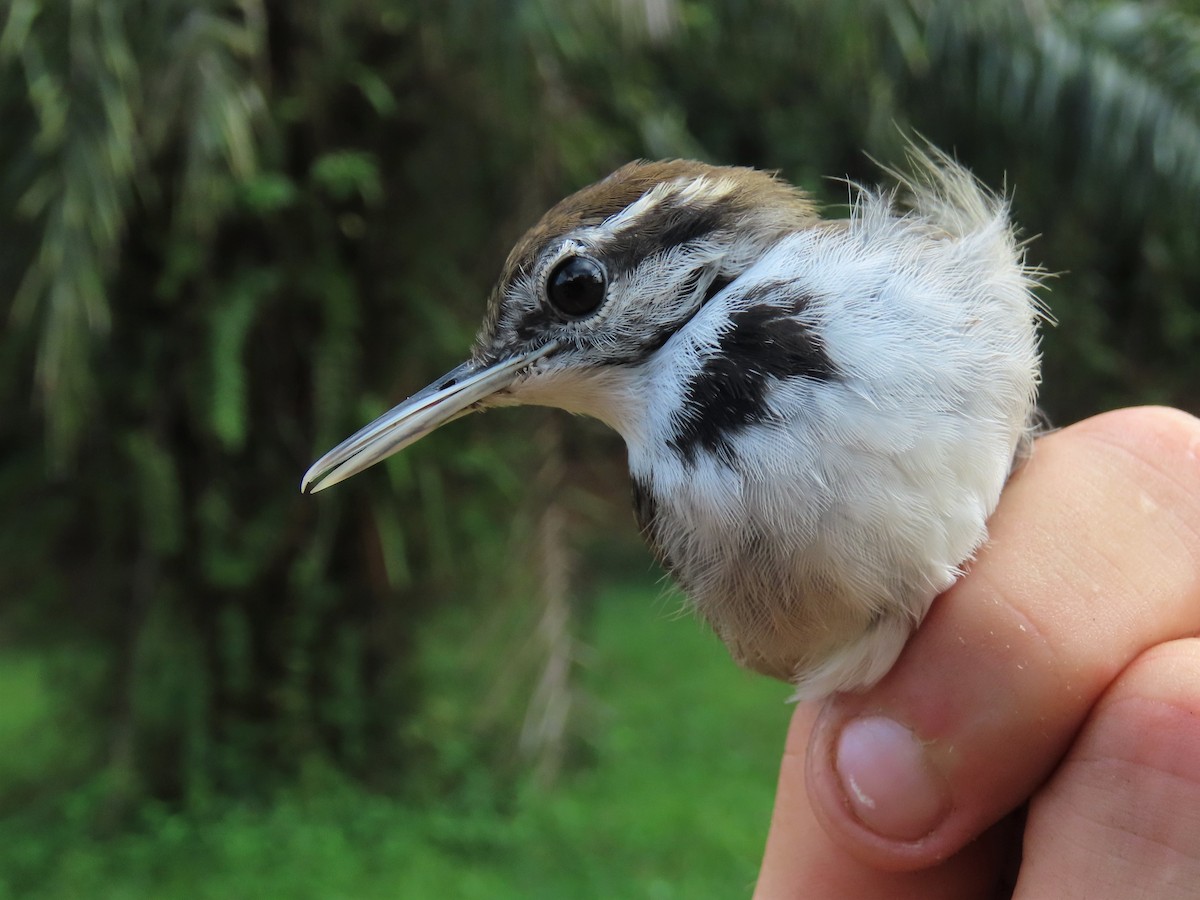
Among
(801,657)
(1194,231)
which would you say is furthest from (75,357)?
(1194,231)

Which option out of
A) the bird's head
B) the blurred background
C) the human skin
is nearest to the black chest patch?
the bird's head

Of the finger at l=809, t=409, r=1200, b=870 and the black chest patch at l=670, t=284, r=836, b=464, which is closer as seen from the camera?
the black chest patch at l=670, t=284, r=836, b=464

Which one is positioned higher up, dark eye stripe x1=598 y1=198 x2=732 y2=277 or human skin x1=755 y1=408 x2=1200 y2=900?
dark eye stripe x1=598 y1=198 x2=732 y2=277

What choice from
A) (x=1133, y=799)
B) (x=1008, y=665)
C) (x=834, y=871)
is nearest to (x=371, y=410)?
(x=834, y=871)

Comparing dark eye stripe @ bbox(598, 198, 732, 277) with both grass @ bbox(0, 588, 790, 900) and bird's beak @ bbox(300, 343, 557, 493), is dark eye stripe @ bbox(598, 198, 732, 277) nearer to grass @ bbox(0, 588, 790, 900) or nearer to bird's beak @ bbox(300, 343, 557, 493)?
bird's beak @ bbox(300, 343, 557, 493)

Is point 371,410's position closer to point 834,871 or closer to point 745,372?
point 834,871

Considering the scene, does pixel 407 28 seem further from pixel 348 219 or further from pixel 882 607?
pixel 882 607

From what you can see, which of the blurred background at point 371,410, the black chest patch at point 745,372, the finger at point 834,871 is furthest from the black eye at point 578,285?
the blurred background at point 371,410
